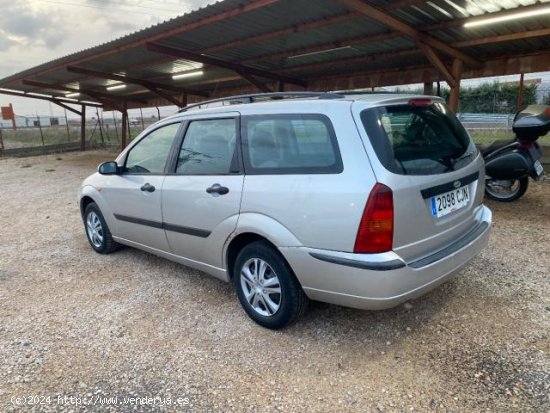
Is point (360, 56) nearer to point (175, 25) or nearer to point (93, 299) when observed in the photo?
point (175, 25)

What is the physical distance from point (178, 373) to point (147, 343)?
449mm

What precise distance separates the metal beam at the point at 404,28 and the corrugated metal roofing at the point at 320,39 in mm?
82

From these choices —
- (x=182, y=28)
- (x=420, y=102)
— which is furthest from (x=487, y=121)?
(x=420, y=102)

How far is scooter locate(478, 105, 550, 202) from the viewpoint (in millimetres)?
5129

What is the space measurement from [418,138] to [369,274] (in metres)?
0.98

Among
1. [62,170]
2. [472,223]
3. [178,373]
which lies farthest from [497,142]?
[62,170]

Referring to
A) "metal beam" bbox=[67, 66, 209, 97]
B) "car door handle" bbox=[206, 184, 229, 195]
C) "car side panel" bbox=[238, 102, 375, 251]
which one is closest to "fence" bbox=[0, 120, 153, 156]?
"metal beam" bbox=[67, 66, 209, 97]

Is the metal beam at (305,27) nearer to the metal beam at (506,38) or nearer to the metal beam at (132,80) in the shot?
the metal beam at (506,38)

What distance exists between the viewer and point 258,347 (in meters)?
2.63

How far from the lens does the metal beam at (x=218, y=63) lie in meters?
8.28

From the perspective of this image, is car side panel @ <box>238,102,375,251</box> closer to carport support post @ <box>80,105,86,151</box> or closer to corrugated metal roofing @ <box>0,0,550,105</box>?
corrugated metal roofing @ <box>0,0,550,105</box>

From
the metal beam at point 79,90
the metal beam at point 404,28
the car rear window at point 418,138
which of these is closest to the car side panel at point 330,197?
the car rear window at point 418,138

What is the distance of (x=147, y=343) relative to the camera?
2.75 meters

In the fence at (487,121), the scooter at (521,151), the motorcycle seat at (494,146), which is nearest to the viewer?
the scooter at (521,151)
